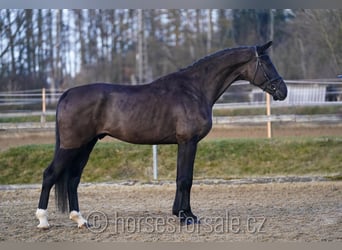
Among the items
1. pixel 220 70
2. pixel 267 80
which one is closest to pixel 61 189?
pixel 220 70

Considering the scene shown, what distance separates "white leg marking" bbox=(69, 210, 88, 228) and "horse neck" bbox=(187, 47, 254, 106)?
6.24ft

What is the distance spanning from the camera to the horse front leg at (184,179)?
498cm

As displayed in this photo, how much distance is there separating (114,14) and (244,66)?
13281mm

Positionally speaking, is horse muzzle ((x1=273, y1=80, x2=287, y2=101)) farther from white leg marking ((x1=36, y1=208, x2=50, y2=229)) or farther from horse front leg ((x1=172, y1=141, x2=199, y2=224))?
white leg marking ((x1=36, y1=208, x2=50, y2=229))

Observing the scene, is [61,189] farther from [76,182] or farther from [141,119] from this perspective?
[141,119]

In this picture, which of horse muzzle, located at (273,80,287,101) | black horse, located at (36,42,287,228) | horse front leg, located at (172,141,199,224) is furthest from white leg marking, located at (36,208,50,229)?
horse muzzle, located at (273,80,287,101)

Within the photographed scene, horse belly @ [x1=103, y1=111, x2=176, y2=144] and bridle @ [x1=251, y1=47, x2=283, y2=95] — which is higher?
bridle @ [x1=251, y1=47, x2=283, y2=95]

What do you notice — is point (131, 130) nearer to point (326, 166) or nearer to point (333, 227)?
point (333, 227)

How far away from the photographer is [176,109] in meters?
4.97

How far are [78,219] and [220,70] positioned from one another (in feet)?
7.49

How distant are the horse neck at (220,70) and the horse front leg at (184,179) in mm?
617

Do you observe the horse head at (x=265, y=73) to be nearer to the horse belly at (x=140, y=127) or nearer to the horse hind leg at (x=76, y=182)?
the horse belly at (x=140, y=127)

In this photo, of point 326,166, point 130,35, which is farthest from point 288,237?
point 130,35

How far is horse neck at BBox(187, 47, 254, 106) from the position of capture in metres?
5.22
